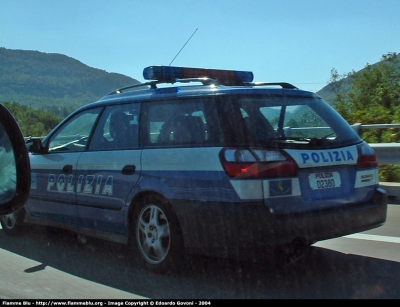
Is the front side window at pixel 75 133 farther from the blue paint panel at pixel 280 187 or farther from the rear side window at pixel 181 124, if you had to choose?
the blue paint panel at pixel 280 187

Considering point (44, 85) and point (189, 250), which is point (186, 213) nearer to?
point (189, 250)

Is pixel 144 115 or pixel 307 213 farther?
pixel 144 115

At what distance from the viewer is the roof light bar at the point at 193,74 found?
20.0 ft

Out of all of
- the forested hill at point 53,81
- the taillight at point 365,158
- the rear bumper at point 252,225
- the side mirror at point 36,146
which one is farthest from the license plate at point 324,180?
the forested hill at point 53,81

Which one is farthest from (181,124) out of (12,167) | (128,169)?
(12,167)

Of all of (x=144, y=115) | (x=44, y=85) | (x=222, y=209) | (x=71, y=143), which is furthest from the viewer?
(x=44, y=85)

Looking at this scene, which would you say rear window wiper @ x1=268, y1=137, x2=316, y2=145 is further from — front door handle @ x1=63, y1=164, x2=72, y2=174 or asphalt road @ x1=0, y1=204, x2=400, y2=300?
front door handle @ x1=63, y1=164, x2=72, y2=174

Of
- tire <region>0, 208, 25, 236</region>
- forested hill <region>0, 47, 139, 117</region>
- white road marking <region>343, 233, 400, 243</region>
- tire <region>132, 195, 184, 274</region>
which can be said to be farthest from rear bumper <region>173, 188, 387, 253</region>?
forested hill <region>0, 47, 139, 117</region>

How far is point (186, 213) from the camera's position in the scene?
4.87 meters

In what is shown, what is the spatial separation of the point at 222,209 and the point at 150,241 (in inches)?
37.8

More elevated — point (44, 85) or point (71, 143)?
point (44, 85)

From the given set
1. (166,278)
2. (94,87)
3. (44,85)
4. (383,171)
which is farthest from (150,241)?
(44,85)

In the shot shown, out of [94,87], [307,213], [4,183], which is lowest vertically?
[307,213]

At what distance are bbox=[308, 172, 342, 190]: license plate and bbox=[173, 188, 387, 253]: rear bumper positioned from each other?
190mm
